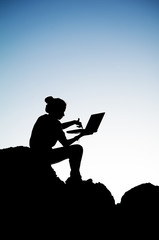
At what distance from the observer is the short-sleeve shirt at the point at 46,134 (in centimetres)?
637

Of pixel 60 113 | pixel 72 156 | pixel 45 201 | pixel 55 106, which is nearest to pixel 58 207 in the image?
pixel 45 201

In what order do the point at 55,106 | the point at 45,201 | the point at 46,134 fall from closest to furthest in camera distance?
the point at 45,201
the point at 46,134
the point at 55,106

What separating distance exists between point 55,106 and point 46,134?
1.03 m

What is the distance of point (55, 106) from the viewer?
6.77m

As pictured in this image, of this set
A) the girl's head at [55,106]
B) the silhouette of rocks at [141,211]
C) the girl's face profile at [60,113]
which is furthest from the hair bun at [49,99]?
the silhouette of rocks at [141,211]

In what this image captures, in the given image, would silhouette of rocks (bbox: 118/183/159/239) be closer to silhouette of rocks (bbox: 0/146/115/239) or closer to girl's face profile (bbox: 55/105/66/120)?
silhouette of rocks (bbox: 0/146/115/239)

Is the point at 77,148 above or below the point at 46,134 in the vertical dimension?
below

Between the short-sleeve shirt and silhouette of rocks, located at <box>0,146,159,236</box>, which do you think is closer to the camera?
silhouette of rocks, located at <box>0,146,159,236</box>

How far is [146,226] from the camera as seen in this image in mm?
6422

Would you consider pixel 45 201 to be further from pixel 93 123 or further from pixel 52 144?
pixel 93 123

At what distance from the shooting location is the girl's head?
6.79m

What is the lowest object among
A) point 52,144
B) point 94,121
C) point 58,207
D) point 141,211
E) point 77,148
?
point 141,211

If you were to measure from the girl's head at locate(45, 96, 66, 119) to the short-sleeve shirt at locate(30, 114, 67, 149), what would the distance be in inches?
11.2

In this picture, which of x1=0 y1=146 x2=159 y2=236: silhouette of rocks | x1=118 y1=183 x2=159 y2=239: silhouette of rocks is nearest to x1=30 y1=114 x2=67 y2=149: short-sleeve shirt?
x1=0 y1=146 x2=159 y2=236: silhouette of rocks
